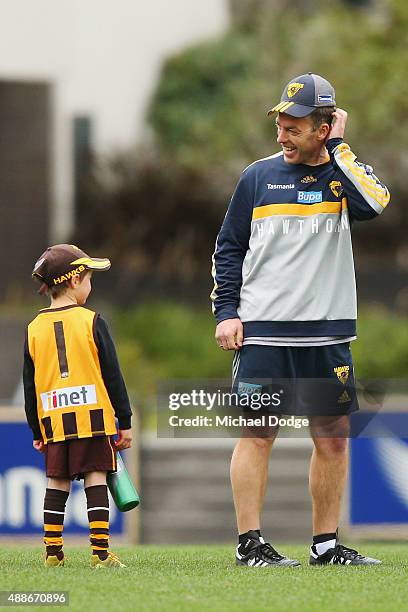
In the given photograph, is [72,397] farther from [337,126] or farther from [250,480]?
[337,126]

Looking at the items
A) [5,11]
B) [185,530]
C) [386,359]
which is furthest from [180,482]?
[5,11]

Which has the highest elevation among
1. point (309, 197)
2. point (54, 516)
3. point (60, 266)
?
point (309, 197)

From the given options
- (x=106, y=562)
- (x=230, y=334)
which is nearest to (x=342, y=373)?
(x=230, y=334)

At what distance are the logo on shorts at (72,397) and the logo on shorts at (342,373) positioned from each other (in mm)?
1006

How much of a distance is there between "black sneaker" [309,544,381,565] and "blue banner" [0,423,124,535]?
178 inches

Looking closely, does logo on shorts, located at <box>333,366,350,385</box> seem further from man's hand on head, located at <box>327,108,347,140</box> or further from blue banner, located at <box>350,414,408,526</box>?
blue banner, located at <box>350,414,408,526</box>

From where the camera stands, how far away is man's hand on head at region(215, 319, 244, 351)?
5.87 meters

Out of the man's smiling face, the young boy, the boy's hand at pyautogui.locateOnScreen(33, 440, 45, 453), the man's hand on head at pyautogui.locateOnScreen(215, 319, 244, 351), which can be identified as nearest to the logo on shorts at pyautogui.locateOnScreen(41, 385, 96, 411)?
the young boy

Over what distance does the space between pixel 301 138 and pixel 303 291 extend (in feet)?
2.07

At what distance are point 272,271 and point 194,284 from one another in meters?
13.1

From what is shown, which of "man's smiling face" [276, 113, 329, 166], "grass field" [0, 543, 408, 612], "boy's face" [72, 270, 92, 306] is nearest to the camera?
"grass field" [0, 543, 408, 612]

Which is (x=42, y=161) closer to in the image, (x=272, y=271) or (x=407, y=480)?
(x=407, y=480)

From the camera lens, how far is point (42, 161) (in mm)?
19328

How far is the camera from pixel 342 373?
19.2 ft
